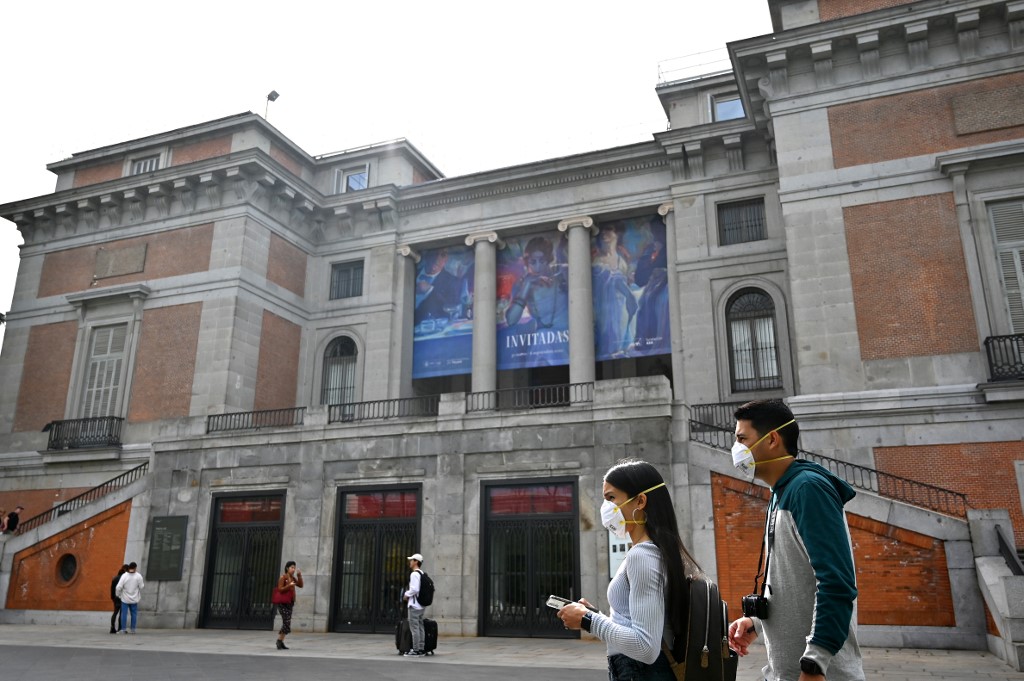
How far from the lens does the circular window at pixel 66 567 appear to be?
72.1ft

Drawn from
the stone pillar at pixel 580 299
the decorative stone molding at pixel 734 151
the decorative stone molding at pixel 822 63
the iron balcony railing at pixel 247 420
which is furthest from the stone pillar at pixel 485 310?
the decorative stone molding at pixel 822 63

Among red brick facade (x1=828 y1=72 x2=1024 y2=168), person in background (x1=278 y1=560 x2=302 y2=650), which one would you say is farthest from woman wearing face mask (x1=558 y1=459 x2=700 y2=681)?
red brick facade (x1=828 y1=72 x2=1024 y2=168)

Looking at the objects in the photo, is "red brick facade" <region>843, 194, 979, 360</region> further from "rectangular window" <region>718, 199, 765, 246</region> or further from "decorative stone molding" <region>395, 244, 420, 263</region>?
"decorative stone molding" <region>395, 244, 420, 263</region>

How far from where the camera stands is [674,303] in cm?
2553

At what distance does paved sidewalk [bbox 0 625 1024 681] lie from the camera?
11391 millimetres

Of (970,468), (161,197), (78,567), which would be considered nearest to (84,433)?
(78,567)

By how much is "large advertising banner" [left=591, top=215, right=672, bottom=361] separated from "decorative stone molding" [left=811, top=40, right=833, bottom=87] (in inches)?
272

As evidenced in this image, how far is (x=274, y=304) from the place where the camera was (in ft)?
93.5

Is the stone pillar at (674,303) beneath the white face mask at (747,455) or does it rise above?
above

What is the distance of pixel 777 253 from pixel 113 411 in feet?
73.7

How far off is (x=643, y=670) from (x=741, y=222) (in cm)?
2350

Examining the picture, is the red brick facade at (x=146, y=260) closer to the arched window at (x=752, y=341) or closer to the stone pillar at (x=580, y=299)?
the stone pillar at (x=580, y=299)

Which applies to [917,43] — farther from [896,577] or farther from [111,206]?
[111,206]

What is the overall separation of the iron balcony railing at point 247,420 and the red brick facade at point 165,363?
2408 millimetres
